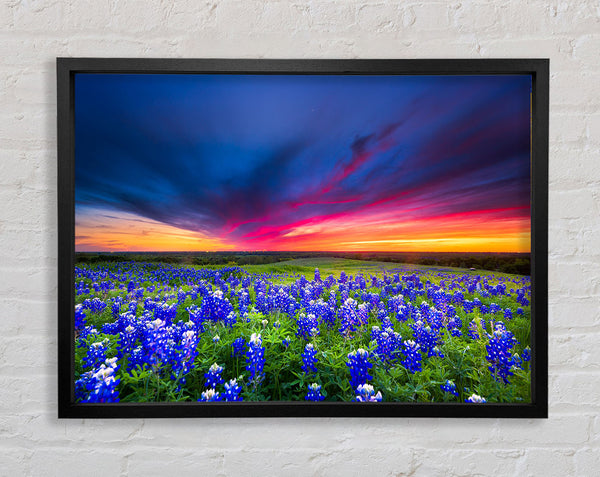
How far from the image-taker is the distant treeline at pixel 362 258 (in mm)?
831

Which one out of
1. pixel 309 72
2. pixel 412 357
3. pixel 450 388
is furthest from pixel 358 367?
pixel 309 72

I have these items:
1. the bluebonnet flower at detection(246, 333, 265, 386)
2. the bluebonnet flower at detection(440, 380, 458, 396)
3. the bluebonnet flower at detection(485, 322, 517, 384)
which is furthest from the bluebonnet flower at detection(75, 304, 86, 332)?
the bluebonnet flower at detection(485, 322, 517, 384)

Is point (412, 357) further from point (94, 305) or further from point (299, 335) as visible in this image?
point (94, 305)

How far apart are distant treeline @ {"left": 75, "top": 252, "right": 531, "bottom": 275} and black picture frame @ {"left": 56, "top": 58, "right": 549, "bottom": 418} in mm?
49

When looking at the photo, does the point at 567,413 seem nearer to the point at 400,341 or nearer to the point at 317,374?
the point at 400,341

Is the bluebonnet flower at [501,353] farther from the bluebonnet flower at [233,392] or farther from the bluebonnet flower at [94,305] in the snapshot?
the bluebonnet flower at [94,305]

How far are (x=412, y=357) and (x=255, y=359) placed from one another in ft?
1.79

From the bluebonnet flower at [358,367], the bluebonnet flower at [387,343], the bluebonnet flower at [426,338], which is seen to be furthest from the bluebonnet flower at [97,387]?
the bluebonnet flower at [426,338]

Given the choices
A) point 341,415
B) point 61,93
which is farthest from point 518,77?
point 61,93

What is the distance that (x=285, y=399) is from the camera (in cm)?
83

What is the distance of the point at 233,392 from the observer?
0.83m

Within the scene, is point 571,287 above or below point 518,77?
below

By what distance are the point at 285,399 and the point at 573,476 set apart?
99cm

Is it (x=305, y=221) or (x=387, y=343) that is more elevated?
(x=305, y=221)
